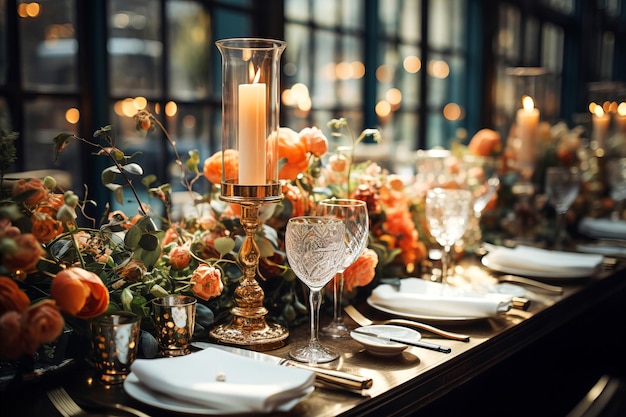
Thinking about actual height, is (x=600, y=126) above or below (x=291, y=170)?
above

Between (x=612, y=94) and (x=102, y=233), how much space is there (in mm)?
2761

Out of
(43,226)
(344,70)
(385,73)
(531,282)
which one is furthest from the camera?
(385,73)

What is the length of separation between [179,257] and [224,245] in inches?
3.5

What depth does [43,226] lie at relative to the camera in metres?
1.05

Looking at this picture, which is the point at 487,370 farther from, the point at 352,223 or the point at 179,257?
the point at 179,257

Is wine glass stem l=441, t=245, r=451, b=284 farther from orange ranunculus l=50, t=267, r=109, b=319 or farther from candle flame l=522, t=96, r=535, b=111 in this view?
candle flame l=522, t=96, r=535, b=111

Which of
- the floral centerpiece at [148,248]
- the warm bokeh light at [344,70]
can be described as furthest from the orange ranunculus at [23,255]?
the warm bokeh light at [344,70]

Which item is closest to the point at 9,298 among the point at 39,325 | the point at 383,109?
the point at 39,325

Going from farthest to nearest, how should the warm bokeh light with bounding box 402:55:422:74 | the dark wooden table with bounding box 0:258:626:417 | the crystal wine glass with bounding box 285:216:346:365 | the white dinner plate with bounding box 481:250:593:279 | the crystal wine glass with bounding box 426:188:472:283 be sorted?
the warm bokeh light with bounding box 402:55:422:74
the white dinner plate with bounding box 481:250:593:279
the crystal wine glass with bounding box 426:188:472:283
the crystal wine glass with bounding box 285:216:346:365
the dark wooden table with bounding box 0:258:626:417

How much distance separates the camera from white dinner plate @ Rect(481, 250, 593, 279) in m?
1.87

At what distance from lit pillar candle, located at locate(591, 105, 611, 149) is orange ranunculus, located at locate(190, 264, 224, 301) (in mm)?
2494

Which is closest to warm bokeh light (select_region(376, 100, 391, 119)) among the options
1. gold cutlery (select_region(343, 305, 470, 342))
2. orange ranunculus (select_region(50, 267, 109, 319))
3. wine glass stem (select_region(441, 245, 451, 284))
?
wine glass stem (select_region(441, 245, 451, 284))

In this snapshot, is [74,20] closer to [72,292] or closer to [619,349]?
[72,292]

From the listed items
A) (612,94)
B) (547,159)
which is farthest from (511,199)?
(612,94)
